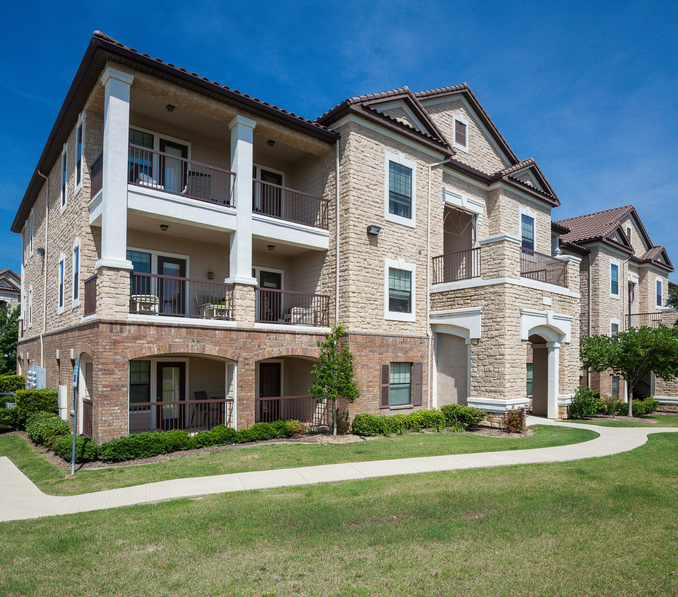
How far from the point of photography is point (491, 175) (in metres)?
21.5

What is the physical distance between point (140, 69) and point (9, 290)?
124 feet

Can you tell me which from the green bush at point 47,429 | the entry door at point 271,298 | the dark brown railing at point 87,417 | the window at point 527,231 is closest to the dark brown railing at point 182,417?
the dark brown railing at point 87,417

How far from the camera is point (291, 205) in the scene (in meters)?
17.9

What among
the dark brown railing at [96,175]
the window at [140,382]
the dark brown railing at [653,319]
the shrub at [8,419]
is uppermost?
the dark brown railing at [96,175]

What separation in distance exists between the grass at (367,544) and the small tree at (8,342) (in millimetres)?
26823

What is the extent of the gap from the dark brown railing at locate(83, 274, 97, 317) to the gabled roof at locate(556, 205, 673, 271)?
78.1 ft

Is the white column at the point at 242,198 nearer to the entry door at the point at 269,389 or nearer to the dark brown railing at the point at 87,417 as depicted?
the entry door at the point at 269,389

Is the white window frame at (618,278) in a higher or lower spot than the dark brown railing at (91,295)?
higher

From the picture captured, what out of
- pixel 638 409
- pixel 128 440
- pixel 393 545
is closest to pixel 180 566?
pixel 393 545

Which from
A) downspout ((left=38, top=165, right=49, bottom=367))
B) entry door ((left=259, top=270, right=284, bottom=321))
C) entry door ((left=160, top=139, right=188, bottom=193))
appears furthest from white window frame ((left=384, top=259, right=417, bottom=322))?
downspout ((left=38, top=165, right=49, bottom=367))

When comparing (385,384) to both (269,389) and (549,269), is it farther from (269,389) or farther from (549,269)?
(549,269)

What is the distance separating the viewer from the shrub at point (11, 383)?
72.0 feet

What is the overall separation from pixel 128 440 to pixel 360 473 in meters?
5.43

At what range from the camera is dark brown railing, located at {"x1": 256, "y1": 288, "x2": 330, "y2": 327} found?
1631 cm
